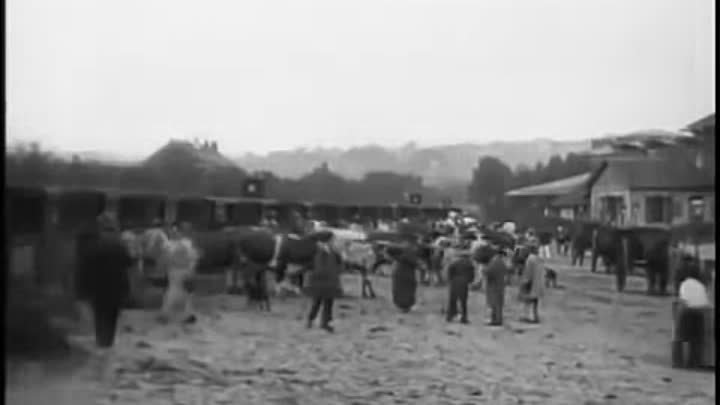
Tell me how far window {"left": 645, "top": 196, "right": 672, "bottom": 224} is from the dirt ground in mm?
150

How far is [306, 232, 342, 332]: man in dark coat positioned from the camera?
2154mm

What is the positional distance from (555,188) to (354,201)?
1.55 feet

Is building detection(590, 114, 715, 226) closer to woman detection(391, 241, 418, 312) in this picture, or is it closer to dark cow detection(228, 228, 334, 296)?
woman detection(391, 241, 418, 312)

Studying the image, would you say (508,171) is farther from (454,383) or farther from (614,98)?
(454,383)

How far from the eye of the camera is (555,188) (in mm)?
2193

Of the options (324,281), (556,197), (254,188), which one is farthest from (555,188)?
(254,188)

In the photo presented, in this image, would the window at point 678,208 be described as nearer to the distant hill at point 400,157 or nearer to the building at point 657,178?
the building at point 657,178

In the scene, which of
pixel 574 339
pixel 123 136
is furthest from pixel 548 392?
pixel 123 136

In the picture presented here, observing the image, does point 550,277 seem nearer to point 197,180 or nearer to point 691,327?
point 691,327

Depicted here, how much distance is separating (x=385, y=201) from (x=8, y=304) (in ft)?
2.95

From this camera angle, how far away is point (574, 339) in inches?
84.8

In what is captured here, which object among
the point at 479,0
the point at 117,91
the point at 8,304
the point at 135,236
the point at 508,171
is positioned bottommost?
the point at 8,304

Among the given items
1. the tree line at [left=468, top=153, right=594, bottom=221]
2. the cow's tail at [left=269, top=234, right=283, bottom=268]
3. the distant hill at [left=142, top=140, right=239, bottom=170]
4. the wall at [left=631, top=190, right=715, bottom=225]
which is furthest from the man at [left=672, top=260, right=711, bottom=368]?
the distant hill at [left=142, top=140, right=239, bottom=170]

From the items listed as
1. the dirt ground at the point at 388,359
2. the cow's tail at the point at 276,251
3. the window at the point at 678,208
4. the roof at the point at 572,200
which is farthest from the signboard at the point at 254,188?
the window at the point at 678,208
